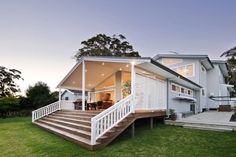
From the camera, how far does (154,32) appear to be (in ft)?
60.1

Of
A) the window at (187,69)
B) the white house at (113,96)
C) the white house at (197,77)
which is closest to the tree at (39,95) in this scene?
the white house at (113,96)

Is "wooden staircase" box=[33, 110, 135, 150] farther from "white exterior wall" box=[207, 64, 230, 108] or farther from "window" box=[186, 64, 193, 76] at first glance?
"white exterior wall" box=[207, 64, 230, 108]

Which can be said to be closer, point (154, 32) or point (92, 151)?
point (92, 151)

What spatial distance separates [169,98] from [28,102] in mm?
19256

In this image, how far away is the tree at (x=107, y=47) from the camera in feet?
109

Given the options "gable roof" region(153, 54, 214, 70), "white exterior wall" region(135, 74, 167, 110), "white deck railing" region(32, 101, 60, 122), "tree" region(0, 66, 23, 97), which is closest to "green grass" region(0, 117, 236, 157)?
"white exterior wall" region(135, 74, 167, 110)

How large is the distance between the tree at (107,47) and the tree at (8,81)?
9.47 meters

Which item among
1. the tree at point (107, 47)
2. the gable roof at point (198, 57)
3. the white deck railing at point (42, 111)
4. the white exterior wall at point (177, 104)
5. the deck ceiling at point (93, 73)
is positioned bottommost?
the white deck railing at point (42, 111)

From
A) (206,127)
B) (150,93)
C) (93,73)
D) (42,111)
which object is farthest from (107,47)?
(206,127)

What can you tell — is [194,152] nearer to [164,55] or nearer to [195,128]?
[195,128]

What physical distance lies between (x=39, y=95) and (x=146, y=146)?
21.7 metres

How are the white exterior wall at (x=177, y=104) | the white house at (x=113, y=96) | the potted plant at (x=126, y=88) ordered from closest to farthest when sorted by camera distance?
the white house at (x=113, y=96)
the potted plant at (x=126, y=88)
the white exterior wall at (x=177, y=104)

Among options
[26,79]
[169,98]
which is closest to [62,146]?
[169,98]

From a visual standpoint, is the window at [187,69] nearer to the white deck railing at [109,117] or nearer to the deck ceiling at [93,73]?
the deck ceiling at [93,73]
